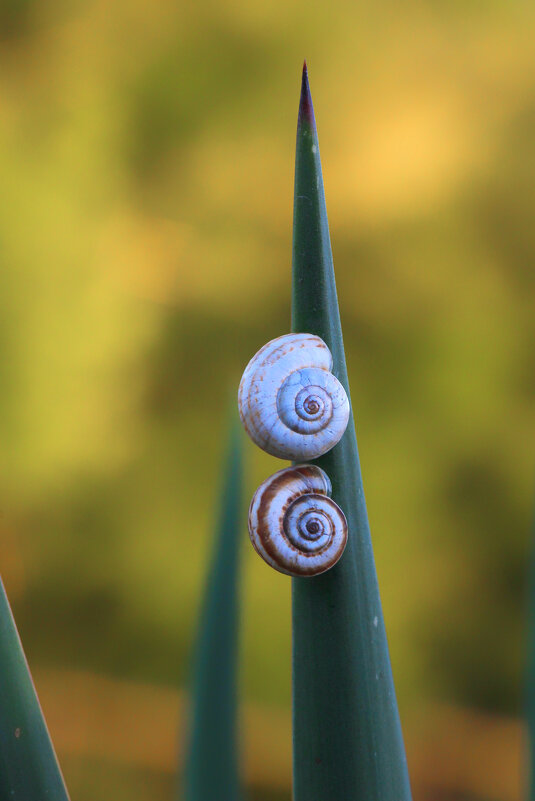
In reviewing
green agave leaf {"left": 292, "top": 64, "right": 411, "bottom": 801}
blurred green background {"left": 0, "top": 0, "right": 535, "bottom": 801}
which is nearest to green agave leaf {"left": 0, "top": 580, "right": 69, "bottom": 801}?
green agave leaf {"left": 292, "top": 64, "right": 411, "bottom": 801}

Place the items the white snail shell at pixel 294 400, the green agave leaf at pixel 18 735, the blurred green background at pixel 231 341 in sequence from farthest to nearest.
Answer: the blurred green background at pixel 231 341 → the white snail shell at pixel 294 400 → the green agave leaf at pixel 18 735

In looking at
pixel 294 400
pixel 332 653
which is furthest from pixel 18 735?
pixel 294 400

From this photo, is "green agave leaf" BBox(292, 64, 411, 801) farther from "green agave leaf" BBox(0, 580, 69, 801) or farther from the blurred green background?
the blurred green background

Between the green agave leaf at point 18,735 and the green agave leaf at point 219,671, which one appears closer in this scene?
the green agave leaf at point 18,735

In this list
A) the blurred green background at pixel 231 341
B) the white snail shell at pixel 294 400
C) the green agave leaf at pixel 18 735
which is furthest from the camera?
the blurred green background at pixel 231 341

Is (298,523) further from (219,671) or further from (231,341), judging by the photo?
(231,341)

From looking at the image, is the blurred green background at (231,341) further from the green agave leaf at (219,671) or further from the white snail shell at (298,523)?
the white snail shell at (298,523)

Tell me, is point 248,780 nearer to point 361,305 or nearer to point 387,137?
point 361,305

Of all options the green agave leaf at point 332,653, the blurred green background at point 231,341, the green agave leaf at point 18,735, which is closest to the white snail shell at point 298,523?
the green agave leaf at point 332,653
